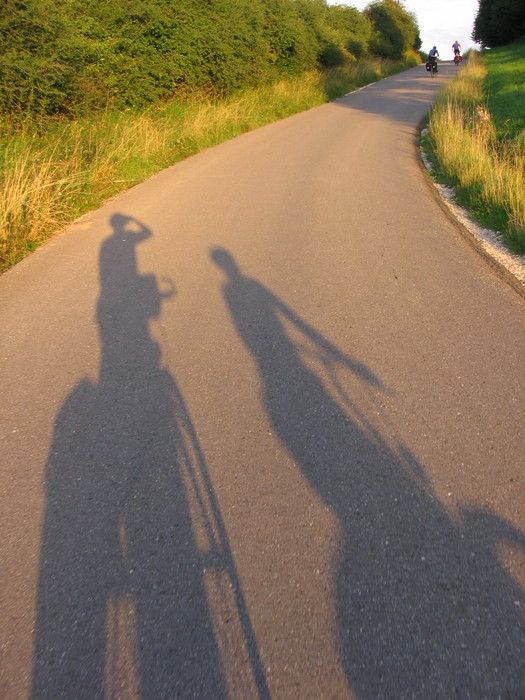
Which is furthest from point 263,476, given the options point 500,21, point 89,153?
point 500,21

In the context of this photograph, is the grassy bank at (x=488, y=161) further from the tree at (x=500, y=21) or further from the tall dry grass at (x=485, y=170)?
the tree at (x=500, y=21)

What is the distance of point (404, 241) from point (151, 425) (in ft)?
15.2

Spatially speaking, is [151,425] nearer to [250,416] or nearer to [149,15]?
[250,416]

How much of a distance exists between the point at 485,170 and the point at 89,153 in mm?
7192

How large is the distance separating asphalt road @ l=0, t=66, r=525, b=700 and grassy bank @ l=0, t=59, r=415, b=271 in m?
1.28

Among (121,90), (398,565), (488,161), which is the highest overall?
(121,90)

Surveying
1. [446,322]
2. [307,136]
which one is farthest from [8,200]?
[307,136]

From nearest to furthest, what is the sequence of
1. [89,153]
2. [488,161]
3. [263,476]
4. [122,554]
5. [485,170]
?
[122,554] → [263,476] → [485,170] → [488,161] → [89,153]

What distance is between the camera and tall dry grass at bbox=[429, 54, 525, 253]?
720 cm

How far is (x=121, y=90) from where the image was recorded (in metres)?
14.9

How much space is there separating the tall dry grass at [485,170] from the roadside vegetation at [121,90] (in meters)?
6.09

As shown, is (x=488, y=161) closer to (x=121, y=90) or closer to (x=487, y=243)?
(x=487, y=243)

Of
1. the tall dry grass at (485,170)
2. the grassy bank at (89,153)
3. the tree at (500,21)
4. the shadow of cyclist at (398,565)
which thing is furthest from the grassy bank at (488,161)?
the tree at (500,21)

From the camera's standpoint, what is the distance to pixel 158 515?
2807mm
